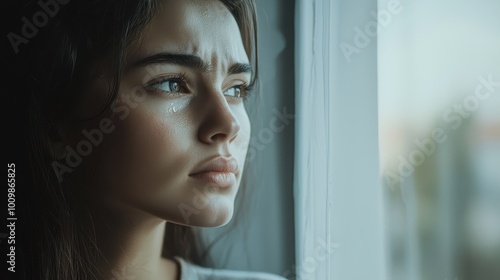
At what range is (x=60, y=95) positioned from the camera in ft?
2.80

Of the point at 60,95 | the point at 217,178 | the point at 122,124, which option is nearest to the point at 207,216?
the point at 217,178

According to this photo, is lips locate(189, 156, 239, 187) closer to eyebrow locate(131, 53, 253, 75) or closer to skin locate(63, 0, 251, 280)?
skin locate(63, 0, 251, 280)

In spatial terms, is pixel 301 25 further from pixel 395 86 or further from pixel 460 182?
pixel 460 182

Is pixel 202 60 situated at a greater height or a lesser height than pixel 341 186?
greater

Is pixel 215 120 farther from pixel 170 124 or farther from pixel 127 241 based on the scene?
pixel 127 241

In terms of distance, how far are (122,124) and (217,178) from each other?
0.17m

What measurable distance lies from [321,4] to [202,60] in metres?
0.25

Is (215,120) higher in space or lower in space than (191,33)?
lower

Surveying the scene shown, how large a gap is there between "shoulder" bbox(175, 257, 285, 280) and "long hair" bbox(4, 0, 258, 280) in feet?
0.61

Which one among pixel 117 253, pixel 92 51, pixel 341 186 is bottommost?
pixel 117 253

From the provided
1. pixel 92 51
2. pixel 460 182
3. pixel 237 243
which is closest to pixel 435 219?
pixel 460 182

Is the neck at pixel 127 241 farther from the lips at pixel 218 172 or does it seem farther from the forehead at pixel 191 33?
the forehead at pixel 191 33

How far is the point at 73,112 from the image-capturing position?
2.79 feet

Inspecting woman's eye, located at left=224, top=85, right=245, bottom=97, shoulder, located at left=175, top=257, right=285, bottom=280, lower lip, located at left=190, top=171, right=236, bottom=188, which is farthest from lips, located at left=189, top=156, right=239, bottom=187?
shoulder, located at left=175, top=257, right=285, bottom=280
